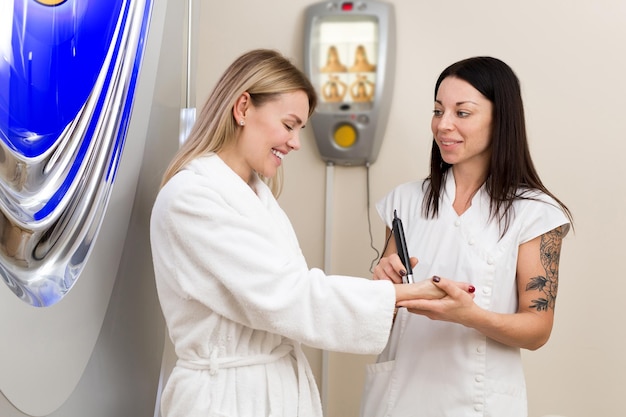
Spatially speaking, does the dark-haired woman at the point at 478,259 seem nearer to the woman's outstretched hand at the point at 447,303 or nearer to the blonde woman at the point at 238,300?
the woman's outstretched hand at the point at 447,303

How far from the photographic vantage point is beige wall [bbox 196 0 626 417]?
217cm

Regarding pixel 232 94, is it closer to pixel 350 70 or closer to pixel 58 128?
pixel 58 128

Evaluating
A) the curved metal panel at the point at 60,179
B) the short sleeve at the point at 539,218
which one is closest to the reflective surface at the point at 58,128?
the curved metal panel at the point at 60,179

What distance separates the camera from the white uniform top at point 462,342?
1.51 m

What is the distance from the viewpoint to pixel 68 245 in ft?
3.79

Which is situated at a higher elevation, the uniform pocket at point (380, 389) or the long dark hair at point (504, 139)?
the long dark hair at point (504, 139)

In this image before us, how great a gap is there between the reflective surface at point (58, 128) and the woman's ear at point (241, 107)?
20 cm

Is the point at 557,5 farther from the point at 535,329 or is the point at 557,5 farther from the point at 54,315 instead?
the point at 54,315

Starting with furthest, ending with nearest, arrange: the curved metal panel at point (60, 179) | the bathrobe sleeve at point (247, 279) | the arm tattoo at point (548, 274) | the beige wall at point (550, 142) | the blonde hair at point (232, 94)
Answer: the beige wall at point (550, 142)
the arm tattoo at point (548, 274)
the blonde hair at point (232, 94)
the bathrobe sleeve at point (247, 279)
the curved metal panel at point (60, 179)

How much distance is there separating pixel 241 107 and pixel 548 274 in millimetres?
699

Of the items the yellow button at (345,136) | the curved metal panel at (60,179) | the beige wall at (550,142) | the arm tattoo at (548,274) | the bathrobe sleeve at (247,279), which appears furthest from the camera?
the yellow button at (345,136)

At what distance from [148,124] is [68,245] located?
1.28ft

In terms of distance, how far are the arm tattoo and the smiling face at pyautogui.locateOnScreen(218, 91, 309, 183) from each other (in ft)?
1.82

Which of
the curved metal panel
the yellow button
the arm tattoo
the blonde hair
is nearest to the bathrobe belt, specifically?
the curved metal panel
